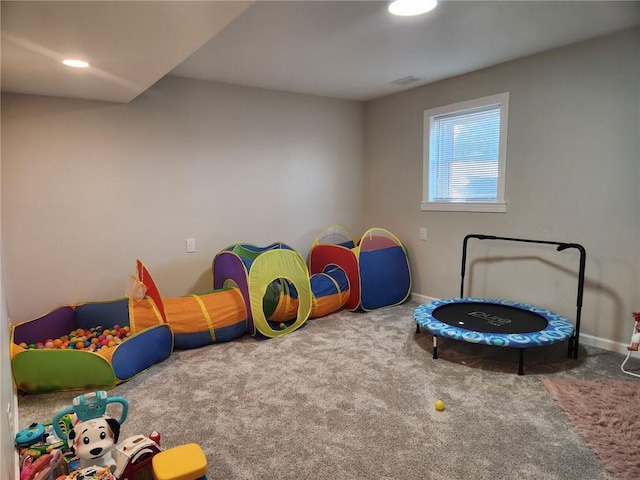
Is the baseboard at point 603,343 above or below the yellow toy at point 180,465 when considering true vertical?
below

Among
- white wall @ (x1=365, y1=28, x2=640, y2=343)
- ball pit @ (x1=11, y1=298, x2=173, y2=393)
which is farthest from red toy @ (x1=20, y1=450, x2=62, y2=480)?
white wall @ (x1=365, y1=28, x2=640, y2=343)

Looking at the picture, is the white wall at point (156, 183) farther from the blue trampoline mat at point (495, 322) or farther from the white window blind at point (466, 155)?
the blue trampoline mat at point (495, 322)

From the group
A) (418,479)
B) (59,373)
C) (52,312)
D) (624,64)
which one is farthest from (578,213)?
(52,312)

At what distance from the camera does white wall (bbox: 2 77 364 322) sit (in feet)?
10.3

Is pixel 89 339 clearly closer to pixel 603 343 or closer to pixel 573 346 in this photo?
pixel 573 346

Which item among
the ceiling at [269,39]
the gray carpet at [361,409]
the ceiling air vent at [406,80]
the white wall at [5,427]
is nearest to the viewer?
the white wall at [5,427]

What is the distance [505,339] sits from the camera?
2684 mm

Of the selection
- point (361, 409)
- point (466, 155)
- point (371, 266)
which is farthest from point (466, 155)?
point (361, 409)

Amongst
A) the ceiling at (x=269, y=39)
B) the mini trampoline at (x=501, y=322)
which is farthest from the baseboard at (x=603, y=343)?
the ceiling at (x=269, y=39)

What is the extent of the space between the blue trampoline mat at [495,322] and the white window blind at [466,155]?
3.35 feet

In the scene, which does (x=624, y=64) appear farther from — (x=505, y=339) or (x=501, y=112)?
(x=505, y=339)

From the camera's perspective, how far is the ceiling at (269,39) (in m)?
1.72

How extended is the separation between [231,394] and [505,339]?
177 centimetres

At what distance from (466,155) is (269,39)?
2.19m
